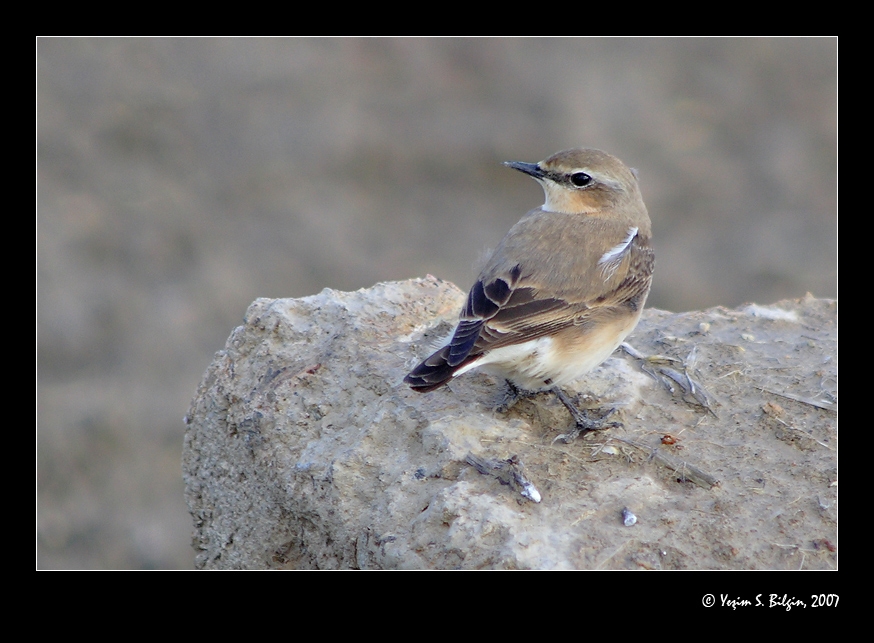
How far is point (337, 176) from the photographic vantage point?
12.8m

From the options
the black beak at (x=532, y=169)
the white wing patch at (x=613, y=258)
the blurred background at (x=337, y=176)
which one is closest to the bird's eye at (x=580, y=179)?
the black beak at (x=532, y=169)

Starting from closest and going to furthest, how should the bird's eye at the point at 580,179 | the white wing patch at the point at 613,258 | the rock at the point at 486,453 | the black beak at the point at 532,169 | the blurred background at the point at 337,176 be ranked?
the rock at the point at 486,453 < the white wing patch at the point at 613,258 < the bird's eye at the point at 580,179 < the black beak at the point at 532,169 < the blurred background at the point at 337,176

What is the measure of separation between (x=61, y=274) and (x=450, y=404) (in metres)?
7.49

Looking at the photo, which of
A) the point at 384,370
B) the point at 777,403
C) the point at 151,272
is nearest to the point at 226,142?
the point at 151,272

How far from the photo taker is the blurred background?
36.0 feet

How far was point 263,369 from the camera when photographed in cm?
591

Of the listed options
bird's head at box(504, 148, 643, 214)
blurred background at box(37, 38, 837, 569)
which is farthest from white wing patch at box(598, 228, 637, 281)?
blurred background at box(37, 38, 837, 569)

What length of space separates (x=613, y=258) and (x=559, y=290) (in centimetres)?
57

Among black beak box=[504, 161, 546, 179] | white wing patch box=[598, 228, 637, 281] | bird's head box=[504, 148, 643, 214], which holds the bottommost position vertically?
white wing patch box=[598, 228, 637, 281]

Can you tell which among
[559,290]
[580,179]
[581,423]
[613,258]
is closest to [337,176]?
[580,179]

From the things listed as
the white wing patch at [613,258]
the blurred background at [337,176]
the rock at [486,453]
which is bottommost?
the rock at [486,453]

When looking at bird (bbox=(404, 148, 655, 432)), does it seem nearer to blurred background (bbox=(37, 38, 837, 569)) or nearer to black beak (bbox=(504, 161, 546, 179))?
black beak (bbox=(504, 161, 546, 179))

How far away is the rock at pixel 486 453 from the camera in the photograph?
4500 millimetres

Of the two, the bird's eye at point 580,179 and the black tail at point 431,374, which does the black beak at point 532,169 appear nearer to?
the bird's eye at point 580,179
